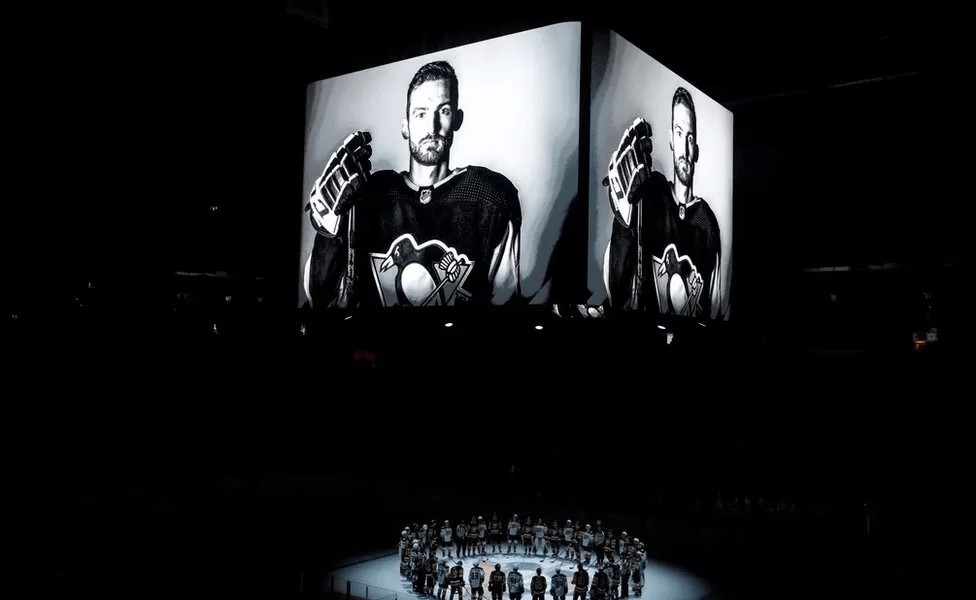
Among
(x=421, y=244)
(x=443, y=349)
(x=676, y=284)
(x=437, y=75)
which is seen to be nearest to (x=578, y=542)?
(x=443, y=349)

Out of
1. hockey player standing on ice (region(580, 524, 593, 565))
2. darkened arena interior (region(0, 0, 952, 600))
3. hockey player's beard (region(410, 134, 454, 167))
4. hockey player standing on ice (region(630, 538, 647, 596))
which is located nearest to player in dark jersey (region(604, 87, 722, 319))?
darkened arena interior (region(0, 0, 952, 600))

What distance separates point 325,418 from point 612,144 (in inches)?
487

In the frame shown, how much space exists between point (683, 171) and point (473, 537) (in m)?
7.23

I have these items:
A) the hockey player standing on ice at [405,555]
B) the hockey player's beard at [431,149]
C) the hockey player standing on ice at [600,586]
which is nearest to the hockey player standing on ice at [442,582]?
the hockey player standing on ice at [405,555]

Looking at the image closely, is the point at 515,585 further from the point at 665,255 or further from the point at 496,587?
the point at 665,255

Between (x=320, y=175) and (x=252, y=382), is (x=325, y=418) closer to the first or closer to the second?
(x=252, y=382)

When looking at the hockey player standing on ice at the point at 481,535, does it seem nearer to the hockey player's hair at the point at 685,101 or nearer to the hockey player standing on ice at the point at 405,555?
the hockey player standing on ice at the point at 405,555

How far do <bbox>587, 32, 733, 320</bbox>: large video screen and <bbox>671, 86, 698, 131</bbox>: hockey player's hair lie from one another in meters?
0.02

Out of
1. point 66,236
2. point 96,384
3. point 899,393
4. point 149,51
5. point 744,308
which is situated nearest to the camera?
point 149,51

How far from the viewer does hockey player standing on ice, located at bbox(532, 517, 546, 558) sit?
1382 centimetres

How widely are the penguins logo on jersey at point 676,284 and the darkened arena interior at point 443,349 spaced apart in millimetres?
319

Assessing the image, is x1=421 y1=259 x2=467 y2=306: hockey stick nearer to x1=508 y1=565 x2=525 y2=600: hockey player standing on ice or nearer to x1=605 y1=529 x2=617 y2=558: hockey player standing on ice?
x1=508 y1=565 x2=525 y2=600: hockey player standing on ice

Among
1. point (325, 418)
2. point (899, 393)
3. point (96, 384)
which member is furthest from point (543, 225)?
point (325, 418)

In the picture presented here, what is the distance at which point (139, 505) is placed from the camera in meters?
15.5
